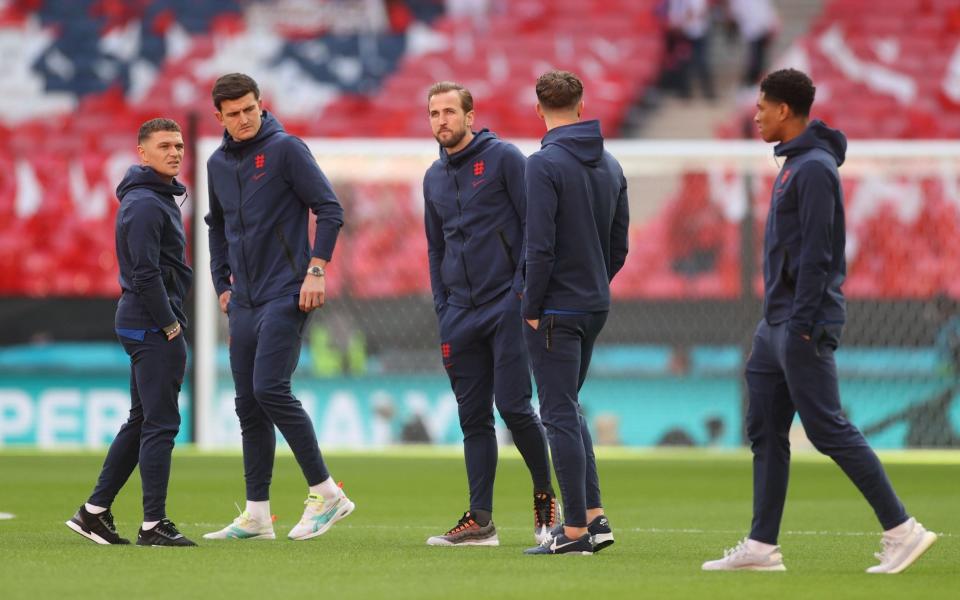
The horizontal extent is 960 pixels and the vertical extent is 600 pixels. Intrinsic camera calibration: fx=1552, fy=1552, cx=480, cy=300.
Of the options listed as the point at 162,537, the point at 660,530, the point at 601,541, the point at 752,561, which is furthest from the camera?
the point at 660,530

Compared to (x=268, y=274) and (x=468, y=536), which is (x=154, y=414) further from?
(x=468, y=536)

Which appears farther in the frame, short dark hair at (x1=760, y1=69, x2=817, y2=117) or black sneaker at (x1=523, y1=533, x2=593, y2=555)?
black sneaker at (x1=523, y1=533, x2=593, y2=555)

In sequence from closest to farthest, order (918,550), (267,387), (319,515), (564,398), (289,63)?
1. (918,550)
2. (564,398)
3. (267,387)
4. (319,515)
5. (289,63)

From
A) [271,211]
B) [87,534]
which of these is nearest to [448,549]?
[87,534]

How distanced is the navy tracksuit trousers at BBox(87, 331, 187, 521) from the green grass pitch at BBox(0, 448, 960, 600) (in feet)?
0.78

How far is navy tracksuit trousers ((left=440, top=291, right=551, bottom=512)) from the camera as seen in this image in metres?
6.22

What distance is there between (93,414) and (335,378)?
6.88 feet

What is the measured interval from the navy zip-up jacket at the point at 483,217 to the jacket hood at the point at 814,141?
140 centimetres

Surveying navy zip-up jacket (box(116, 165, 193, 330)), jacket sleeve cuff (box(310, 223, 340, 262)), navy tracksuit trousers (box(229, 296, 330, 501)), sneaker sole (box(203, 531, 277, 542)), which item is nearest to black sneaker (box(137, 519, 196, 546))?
sneaker sole (box(203, 531, 277, 542))

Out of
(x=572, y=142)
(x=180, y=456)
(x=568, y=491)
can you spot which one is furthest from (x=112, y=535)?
(x=180, y=456)

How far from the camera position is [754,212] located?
13383mm

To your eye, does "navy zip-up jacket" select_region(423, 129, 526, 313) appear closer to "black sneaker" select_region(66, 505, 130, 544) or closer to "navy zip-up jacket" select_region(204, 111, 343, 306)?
"navy zip-up jacket" select_region(204, 111, 343, 306)

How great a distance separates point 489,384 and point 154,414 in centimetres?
136

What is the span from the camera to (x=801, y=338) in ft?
16.6
